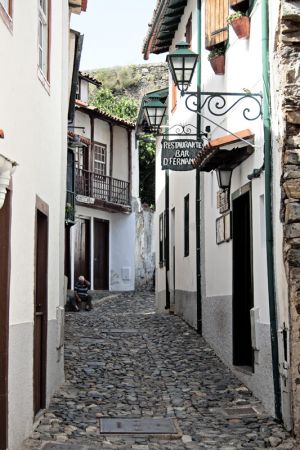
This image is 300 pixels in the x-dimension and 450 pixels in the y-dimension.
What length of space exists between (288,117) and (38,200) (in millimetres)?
2765

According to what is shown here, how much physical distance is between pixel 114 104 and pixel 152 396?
1043 inches

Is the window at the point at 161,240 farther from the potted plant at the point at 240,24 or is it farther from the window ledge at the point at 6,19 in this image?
the window ledge at the point at 6,19

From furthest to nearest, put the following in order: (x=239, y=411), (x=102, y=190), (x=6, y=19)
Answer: (x=102, y=190)
(x=239, y=411)
(x=6, y=19)

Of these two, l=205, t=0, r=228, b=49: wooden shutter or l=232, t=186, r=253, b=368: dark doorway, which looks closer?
l=232, t=186, r=253, b=368: dark doorway

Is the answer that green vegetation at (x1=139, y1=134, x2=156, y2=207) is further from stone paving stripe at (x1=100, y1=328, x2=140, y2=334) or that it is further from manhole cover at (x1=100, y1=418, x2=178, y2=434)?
manhole cover at (x1=100, y1=418, x2=178, y2=434)

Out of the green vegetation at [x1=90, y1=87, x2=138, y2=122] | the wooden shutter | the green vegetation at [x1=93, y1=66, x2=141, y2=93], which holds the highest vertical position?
the green vegetation at [x1=93, y1=66, x2=141, y2=93]

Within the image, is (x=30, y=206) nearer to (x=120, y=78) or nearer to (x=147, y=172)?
(x=147, y=172)

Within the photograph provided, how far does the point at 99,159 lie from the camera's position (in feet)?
95.5

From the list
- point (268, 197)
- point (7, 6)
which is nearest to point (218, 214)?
point (268, 197)

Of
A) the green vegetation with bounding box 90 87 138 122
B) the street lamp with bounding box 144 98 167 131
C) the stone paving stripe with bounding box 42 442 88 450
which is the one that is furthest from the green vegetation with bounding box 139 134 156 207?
the stone paving stripe with bounding box 42 442 88 450

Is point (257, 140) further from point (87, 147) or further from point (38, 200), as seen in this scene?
point (87, 147)

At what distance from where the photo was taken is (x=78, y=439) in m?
7.29

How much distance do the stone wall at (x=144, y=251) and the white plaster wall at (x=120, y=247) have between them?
352mm

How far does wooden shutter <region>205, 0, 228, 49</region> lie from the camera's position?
34.5 ft
